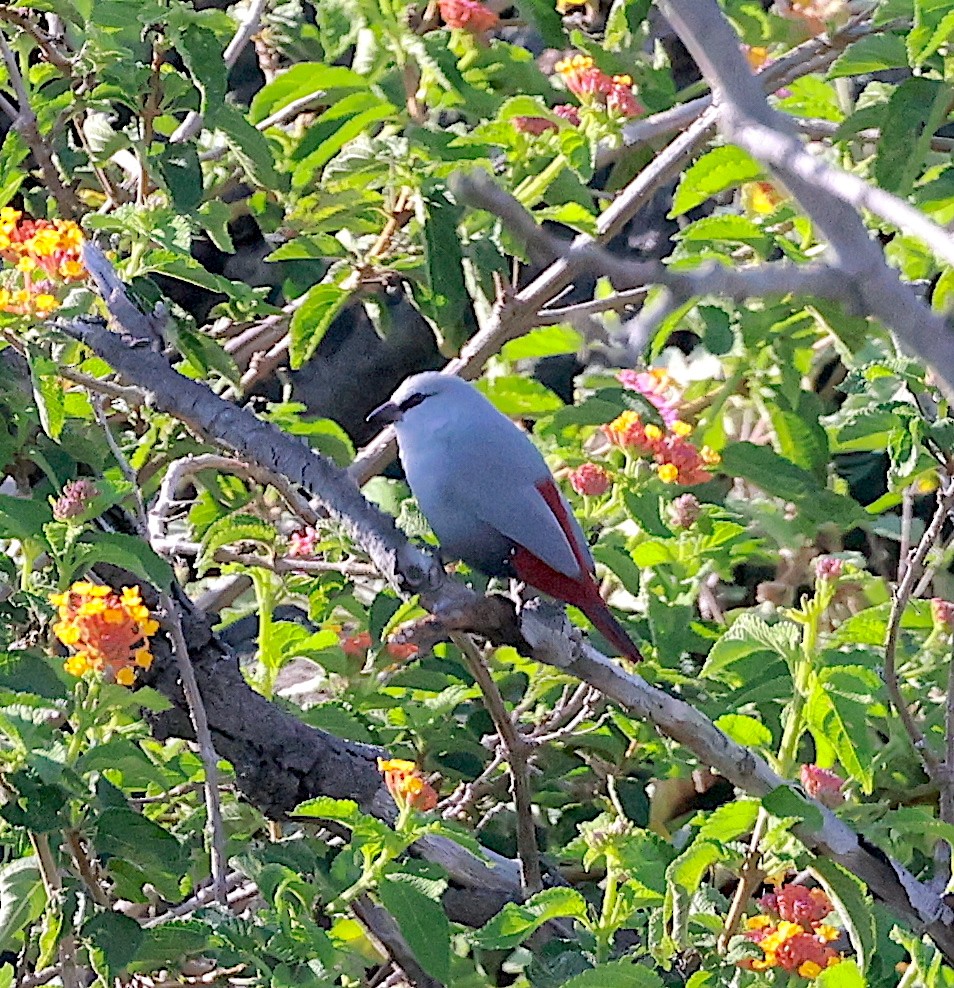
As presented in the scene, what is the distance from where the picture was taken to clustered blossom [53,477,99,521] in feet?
4.58

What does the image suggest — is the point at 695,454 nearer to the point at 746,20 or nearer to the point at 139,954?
the point at 746,20

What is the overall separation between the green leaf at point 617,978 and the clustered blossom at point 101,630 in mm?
471

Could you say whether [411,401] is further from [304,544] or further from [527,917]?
[527,917]

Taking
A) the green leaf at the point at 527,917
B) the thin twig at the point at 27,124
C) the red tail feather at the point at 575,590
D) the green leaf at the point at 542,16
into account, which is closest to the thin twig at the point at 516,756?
the red tail feather at the point at 575,590

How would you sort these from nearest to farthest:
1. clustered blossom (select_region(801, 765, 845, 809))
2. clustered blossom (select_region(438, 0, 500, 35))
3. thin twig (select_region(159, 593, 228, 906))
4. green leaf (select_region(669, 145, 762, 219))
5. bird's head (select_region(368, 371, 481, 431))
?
1. thin twig (select_region(159, 593, 228, 906))
2. clustered blossom (select_region(801, 765, 845, 809))
3. bird's head (select_region(368, 371, 481, 431))
4. green leaf (select_region(669, 145, 762, 219))
5. clustered blossom (select_region(438, 0, 500, 35))

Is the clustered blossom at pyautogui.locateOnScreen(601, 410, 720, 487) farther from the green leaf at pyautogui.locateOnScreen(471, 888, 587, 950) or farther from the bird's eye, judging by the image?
the green leaf at pyautogui.locateOnScreen(471, 888, 587, 950)

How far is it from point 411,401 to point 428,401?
0.03 m

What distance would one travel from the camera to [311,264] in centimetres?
235

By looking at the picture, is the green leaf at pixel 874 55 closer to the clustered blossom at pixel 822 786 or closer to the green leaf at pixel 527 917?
the clustered blossom at pixel 822 786

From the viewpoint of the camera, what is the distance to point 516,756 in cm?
158

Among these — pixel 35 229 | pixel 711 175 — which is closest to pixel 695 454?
pixel 711 175

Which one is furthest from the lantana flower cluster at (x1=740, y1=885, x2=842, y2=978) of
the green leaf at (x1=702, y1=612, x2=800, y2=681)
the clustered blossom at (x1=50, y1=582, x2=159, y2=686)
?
the clustered blossom at (x1=50, y1=582, x2=159, y2=686)

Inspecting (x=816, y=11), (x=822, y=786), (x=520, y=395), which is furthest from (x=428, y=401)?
(x=816, y=11)

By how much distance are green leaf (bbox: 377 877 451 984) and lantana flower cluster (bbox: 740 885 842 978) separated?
275mm
